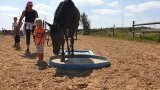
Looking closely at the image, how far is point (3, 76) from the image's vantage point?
6758mm

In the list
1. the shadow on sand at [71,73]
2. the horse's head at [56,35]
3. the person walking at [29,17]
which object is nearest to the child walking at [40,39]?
the horse's head at [56,35]

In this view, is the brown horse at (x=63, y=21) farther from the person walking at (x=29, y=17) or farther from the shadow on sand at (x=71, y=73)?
the person walking at (x=29, y=17)

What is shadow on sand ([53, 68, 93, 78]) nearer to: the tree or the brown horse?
the brown horse

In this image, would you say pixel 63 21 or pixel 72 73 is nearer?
pixel 72 73

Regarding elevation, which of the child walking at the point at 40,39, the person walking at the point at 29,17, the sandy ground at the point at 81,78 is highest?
the person walking at the point at 29,17

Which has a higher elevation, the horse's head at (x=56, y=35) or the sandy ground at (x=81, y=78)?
the horse's head at (x=56, y=35)

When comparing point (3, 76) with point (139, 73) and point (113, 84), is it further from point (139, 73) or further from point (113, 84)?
point (139, 73)

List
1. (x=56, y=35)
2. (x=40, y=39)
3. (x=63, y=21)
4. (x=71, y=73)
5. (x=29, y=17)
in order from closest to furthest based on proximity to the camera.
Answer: (x=71, y=73)
(x=63, y=21)
(x=56, y=35)
(x=40, y=39)
(x=29, y=17)

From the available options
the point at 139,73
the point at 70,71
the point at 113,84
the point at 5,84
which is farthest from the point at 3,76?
the point at 139,73

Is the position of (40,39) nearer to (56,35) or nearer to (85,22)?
(56,35)

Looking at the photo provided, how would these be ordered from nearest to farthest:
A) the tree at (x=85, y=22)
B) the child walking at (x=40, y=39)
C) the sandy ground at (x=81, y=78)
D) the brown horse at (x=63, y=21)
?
the sandy ground at (x=81, y=78)
the brown horse at (x=63, y=21)
the child walking at (x=40, y=39)
the tree at (x=85, y=22)

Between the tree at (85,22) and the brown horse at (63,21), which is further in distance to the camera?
the tree at (85,22)

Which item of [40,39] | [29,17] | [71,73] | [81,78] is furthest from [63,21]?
[29,17]

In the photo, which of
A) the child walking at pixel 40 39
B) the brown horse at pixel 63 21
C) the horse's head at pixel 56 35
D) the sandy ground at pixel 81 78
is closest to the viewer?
the sandy ground at pixel 81 78
